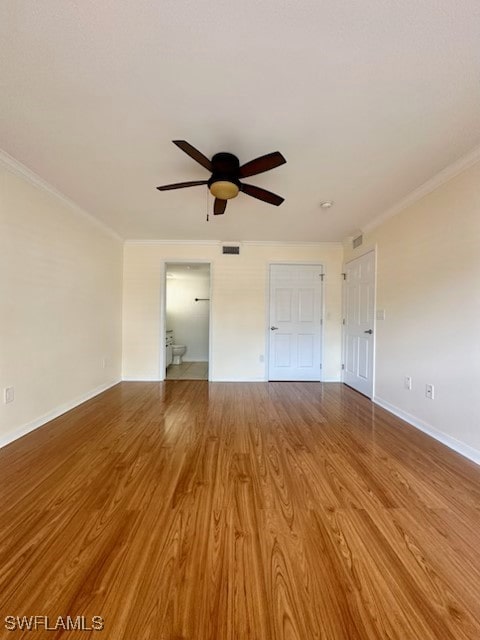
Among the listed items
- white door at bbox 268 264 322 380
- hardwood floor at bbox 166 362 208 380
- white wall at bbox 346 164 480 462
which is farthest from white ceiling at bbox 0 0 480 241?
hardwood floor at bbox 166 362 208 380

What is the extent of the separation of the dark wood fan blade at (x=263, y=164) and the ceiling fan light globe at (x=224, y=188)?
0.11 meters

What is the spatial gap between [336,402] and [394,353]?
993 millimetres

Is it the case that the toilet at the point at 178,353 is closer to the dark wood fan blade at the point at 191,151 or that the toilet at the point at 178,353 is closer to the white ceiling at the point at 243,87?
the white ceiling at the point at 243,87

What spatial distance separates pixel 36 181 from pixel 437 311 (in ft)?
13.1

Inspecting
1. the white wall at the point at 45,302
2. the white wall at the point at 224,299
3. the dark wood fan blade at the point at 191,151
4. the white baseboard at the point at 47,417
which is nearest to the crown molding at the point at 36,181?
the white wall at the point at 45,302

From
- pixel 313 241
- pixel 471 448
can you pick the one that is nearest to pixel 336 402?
pixel 471 448

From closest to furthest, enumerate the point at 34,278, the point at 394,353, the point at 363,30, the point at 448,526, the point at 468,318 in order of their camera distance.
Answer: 1. the point at 363,30
2. the point at 448,526
3. the point at 468,318
4. the point at 34,278
5. the point at 394,353

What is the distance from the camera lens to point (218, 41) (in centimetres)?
133

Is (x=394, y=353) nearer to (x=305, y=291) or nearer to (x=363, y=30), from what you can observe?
(x=305, y=291)

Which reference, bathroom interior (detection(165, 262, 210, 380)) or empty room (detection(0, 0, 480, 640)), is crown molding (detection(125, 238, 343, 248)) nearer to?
empty room (detection(0, 0, 480, 640))

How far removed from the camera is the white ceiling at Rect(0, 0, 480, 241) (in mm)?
1229

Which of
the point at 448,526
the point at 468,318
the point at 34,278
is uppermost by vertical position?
the point at 34,278

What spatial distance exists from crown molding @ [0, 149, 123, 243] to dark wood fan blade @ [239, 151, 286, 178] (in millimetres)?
1951

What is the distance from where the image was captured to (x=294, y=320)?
4840 mm
